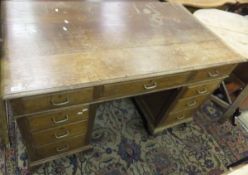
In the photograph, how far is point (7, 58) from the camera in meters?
0.91

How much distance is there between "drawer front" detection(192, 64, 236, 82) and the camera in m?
1.27

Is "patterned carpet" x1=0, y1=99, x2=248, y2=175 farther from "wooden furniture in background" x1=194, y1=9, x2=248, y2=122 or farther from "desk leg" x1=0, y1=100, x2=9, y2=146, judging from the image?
"wooden furniture in background" x1=194, y1=9, x2=248, y2=122

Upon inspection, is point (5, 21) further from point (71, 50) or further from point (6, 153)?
point (6, 153)

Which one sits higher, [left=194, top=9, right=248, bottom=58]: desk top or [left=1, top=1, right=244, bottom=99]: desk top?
[left=1, top=1, right=244, bottom=99]: desk top

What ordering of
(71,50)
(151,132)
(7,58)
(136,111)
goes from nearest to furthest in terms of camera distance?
(7,58)
(71,50)
(151,132)
(136,111)

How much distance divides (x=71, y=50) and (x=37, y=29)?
0.73 ft

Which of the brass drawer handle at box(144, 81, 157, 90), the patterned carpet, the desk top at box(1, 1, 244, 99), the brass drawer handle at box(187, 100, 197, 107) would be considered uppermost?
the desk top at box(1, 1, 244, 99)

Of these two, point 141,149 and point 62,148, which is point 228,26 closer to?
point 141,149

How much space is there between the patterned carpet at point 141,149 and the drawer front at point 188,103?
1.05 ft

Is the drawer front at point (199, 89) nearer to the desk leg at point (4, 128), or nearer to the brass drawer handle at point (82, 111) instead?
the brass drawer handle at point (82, 111)

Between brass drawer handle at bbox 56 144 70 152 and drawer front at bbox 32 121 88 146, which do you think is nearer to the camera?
drawer front at bbox 32 121 88 146

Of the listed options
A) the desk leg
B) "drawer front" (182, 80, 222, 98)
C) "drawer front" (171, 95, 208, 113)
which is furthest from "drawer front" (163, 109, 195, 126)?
the desk leg

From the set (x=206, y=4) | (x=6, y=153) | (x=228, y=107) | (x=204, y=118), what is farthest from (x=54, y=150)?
(x=206, y=4)

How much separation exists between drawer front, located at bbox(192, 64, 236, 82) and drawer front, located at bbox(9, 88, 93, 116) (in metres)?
0.65
